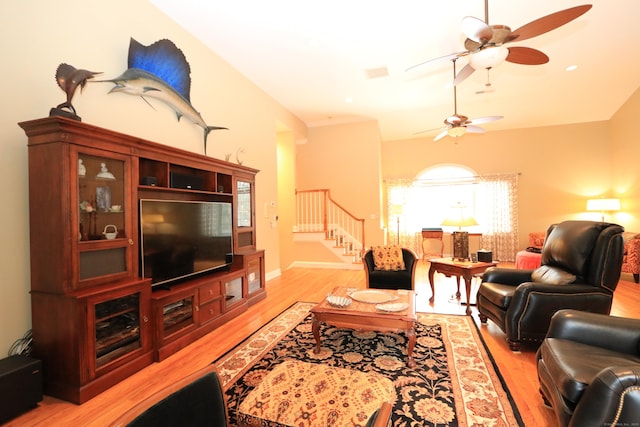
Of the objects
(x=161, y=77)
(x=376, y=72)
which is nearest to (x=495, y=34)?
(x=376, y=72)

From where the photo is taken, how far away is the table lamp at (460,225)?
3776mm

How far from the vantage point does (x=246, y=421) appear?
1.30 meters

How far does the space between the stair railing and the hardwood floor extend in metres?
2.33

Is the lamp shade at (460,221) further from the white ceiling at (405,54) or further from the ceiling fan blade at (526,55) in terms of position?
the white ceiling at (405,54)

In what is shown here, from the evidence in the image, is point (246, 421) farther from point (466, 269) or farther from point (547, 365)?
point (466, 269)

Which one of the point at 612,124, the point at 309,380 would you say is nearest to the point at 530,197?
the point at 612,124

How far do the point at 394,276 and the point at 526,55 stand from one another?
280 cm

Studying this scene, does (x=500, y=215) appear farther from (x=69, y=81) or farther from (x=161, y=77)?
(x=69, y=81)

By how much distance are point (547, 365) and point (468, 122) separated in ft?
11.6

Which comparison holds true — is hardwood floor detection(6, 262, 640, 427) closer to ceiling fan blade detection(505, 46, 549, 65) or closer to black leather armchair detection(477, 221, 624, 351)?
black leather armchair detection(477, 221, 624, 351)

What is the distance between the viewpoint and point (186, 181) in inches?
126

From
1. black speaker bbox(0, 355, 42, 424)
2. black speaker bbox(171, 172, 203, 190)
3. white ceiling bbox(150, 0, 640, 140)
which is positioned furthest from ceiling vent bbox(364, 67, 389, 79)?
black speaker bbox(0, 355, 42, 424)

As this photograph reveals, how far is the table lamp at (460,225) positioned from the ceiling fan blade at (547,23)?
6.63 feet

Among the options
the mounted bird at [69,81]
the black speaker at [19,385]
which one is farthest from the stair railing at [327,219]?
the black speaker at [19,385]
